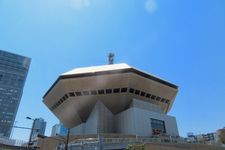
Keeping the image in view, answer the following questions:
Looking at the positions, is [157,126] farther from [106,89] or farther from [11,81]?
[11,81]

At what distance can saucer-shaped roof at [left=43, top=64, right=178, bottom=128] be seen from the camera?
37125 mm

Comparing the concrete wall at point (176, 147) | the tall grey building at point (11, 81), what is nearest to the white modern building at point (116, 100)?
the concrete wall at point (176, 147)

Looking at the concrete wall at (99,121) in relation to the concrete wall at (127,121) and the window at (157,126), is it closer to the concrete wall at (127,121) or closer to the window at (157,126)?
the concrete wall at (127,121)

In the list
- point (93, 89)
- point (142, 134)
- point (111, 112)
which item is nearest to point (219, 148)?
point (142, 134)

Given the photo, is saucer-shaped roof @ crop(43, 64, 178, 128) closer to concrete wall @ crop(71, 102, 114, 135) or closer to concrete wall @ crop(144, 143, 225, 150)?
concrete wall @ crop(71, 102, 114, 135)

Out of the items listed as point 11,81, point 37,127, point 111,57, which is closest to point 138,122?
point 111,57

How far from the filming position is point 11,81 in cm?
10162

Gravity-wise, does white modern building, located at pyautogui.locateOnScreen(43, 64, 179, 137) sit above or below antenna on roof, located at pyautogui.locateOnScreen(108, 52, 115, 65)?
below

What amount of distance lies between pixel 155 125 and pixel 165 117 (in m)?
3.14

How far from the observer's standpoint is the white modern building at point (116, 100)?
36562 millimetres

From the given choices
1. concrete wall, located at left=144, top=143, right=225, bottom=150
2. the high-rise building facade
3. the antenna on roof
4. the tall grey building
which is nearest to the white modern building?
the high-rise building facade

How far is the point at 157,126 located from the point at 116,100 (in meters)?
8.76

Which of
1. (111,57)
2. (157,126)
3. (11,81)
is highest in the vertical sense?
(11,81)

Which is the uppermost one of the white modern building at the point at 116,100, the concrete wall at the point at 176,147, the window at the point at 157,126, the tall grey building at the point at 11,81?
the tall grey building at the point at 11,81
